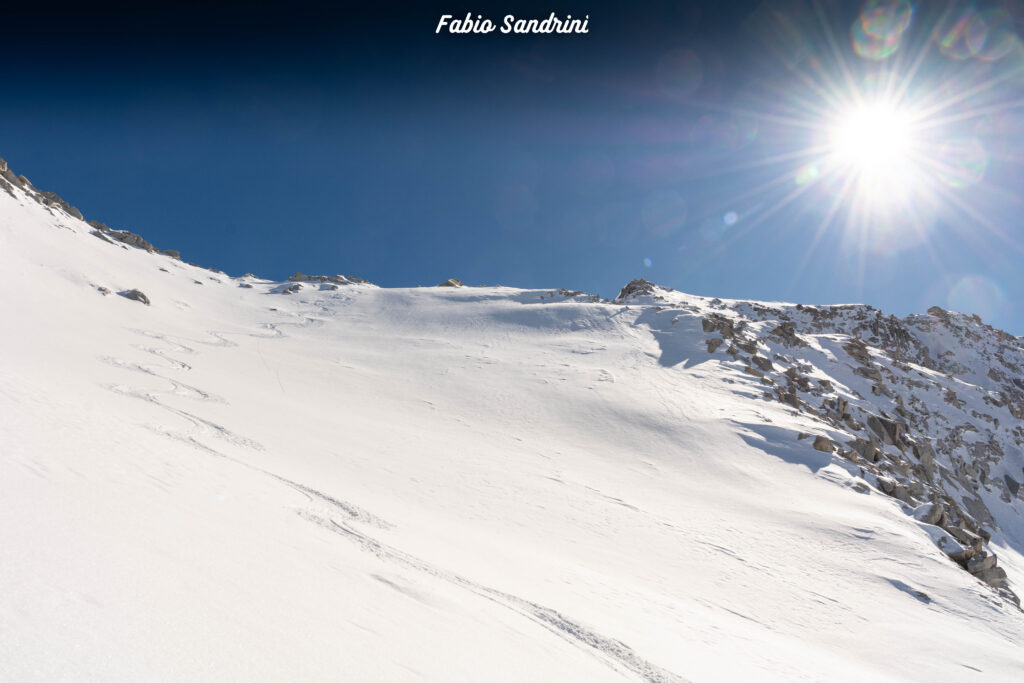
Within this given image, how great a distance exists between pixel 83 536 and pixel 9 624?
1.51 m

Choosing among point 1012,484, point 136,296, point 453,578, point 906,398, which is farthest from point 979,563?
point 136,296

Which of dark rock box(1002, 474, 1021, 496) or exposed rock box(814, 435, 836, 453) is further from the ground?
dark rock box(1002, 474, 1021, 496)

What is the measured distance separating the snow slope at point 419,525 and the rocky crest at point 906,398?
1.74 metres

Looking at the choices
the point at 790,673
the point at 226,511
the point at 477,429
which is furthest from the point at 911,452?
the point at 226,511

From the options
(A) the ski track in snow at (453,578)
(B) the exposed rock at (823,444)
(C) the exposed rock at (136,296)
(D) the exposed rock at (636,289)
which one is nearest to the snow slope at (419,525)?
(A) the ski track in snow at (453,578)

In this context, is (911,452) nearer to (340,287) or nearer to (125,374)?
(125,374)

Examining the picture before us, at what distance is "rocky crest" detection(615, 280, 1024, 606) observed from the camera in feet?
69.7

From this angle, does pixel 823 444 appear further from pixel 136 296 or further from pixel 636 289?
pixel 136 296

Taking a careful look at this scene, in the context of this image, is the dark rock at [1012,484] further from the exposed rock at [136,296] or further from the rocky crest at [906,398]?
the exposed rock at [136,296]

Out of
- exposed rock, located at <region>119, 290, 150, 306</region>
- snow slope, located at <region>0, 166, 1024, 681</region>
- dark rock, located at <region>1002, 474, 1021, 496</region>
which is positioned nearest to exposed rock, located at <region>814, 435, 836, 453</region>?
snow slope, located at <region>0, 166, 1024, 681</region>

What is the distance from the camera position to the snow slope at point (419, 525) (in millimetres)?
3420

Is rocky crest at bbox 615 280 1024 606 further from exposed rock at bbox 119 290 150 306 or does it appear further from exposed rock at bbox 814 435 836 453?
exposed rock at bbox 119 290 150 306

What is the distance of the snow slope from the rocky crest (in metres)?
1.74

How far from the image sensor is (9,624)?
248 cm
